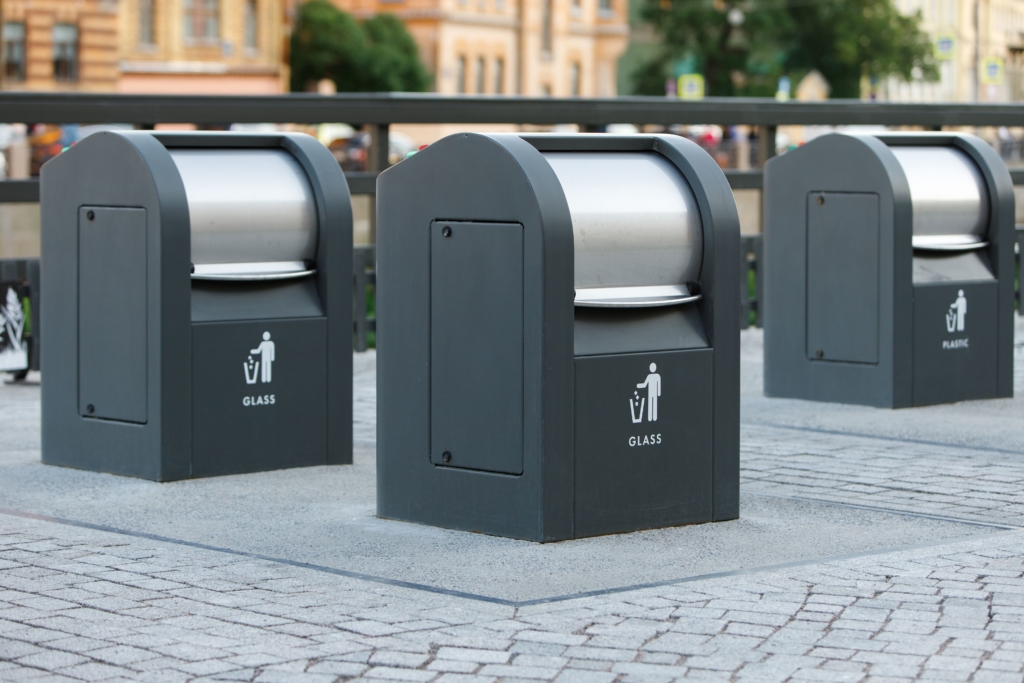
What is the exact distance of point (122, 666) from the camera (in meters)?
4.71

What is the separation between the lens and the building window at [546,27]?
80.8 m

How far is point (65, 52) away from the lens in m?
49.5

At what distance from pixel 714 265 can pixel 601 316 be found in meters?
0.49

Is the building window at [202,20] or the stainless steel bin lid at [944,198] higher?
the building window at [202,20]

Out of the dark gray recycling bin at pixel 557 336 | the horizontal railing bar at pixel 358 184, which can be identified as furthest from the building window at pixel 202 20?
the dark gray recycling bin at pixel 557 336

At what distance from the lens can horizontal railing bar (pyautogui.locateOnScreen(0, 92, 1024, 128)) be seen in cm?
1245

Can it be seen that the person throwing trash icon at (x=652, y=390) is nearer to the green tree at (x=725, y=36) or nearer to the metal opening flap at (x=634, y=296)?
the metal opening flap at (x=634, y=296)

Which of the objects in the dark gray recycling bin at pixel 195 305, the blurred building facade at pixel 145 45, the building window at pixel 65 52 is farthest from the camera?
the building window at pixel 65 52

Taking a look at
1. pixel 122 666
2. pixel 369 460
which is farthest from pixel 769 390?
pixel 122 666

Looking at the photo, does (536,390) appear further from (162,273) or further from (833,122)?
(833,122)

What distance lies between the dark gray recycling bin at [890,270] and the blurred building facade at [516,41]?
63.0 metres

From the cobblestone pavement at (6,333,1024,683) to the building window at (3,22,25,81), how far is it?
4405 centimetres

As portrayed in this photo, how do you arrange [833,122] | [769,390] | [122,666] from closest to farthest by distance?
1. [122,666]
2. [769,390]
3. [833,122]

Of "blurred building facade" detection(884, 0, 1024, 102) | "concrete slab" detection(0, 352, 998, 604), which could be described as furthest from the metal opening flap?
"blurred building facade" detection(884, 0, 1024, 102)
